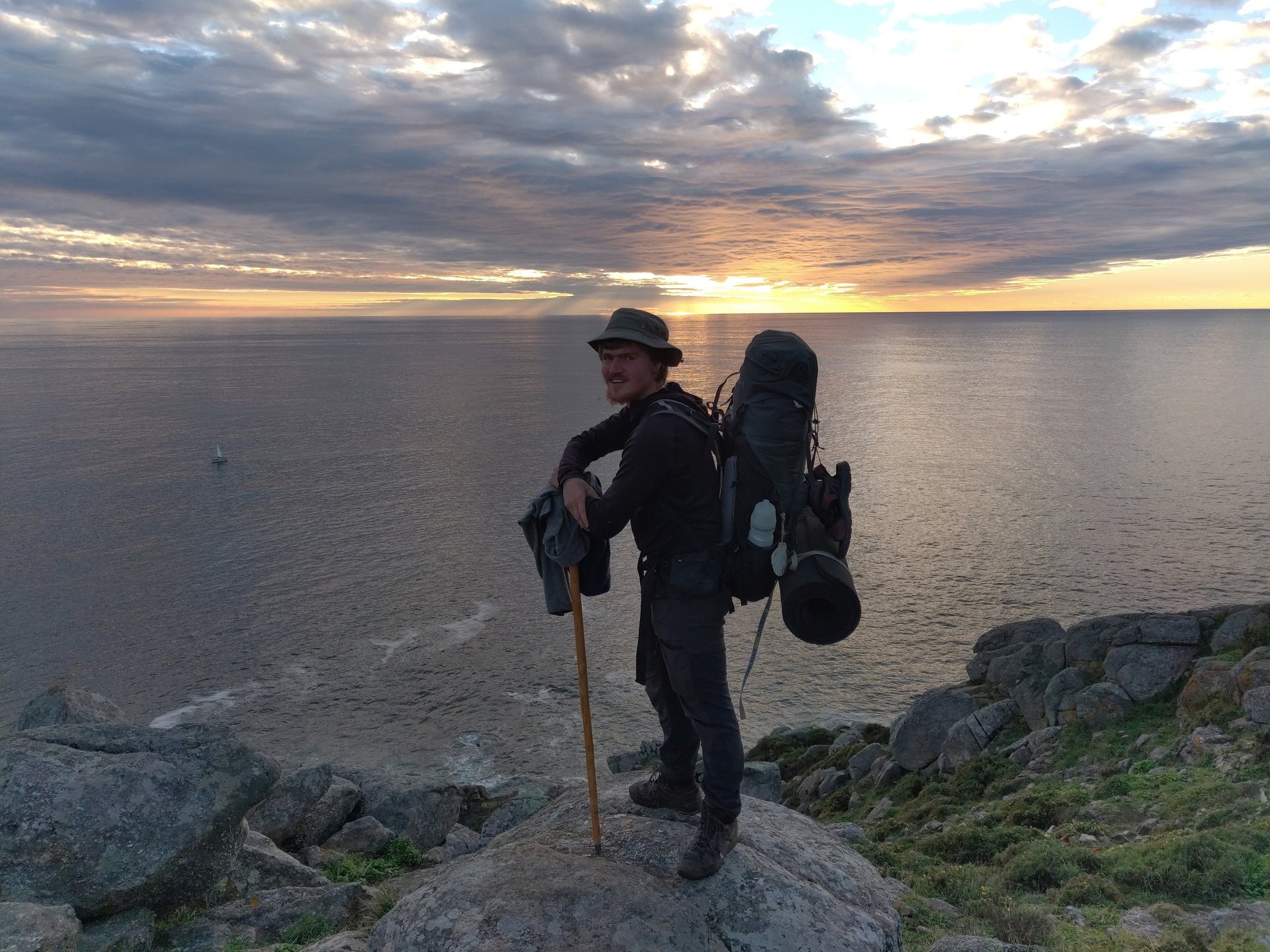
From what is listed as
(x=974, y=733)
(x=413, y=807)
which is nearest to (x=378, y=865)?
(x=413, y=807)

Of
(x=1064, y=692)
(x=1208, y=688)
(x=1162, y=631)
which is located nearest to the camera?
(x=1208, y=688)

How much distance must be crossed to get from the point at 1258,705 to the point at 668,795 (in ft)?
45.3

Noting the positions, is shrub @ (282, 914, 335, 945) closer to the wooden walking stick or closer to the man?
the wooden walking stick

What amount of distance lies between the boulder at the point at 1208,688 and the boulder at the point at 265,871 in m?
16.9

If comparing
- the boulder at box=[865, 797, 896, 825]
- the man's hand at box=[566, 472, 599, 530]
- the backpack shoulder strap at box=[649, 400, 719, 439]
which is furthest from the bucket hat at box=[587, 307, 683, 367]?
the boulder at box=[865, 797, 896, 825]

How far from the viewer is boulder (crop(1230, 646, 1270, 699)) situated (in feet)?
50.2

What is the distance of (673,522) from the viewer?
18.2 feet

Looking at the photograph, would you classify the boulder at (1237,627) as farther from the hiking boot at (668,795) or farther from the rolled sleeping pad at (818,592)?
the rolled sleeping pad at (818,592)

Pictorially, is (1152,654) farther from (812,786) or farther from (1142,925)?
(1142,925)

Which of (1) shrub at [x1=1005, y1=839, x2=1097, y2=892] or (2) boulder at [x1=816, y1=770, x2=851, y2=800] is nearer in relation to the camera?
(1) shrub at [x1=1005, y1=839, x2=1097, y2=892]

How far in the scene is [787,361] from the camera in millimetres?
5539

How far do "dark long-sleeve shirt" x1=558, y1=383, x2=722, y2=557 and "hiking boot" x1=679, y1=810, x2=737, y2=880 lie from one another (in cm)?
214

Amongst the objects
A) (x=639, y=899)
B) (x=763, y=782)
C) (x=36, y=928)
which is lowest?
(x=763, y=782)

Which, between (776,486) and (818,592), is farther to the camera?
(776,486)
